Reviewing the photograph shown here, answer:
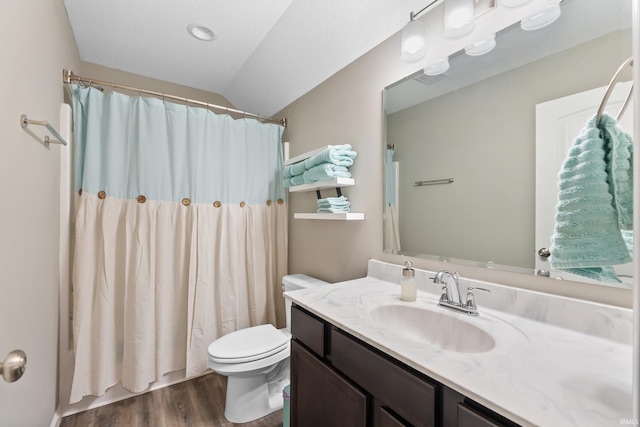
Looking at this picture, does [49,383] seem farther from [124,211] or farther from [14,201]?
[14,201]

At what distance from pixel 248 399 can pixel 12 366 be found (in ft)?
4.27

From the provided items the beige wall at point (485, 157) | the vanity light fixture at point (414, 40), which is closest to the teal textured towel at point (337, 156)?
the beige wall at point (485, 157)

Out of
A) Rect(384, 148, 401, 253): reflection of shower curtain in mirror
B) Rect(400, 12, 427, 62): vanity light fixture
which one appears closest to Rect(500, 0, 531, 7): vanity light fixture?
Rect(400, 12, 427, 62): vanity light fixture

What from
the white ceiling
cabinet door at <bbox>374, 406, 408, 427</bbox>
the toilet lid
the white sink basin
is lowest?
the toilet lid

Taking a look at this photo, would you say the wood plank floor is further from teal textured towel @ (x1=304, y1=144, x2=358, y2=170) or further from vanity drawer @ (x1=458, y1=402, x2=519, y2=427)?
teal textured towel @ (x1=304, y1=144, x2=358, y2=170)

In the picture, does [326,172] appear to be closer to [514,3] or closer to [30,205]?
[514,3]

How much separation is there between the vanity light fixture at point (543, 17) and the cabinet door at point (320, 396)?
136cm

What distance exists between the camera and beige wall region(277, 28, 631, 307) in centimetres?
146

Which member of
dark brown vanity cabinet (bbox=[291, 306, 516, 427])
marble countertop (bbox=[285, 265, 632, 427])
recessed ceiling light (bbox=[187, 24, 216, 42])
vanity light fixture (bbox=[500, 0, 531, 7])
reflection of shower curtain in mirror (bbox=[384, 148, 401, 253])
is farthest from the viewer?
recessed ceiling light (bbox=[187, 24, 216, 42])

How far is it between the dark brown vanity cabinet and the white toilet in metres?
0.41

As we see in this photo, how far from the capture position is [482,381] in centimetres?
59

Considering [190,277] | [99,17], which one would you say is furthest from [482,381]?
[99,17]

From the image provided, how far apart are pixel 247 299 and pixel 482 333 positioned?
5.80 ft

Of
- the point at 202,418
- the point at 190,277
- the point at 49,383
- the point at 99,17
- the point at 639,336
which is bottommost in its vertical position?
the point at 202,418
